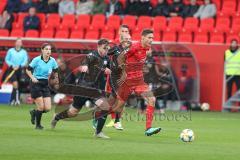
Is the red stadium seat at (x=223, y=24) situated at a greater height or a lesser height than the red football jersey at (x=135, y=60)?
greater

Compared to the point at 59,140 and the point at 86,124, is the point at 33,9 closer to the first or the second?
the point at 86,124

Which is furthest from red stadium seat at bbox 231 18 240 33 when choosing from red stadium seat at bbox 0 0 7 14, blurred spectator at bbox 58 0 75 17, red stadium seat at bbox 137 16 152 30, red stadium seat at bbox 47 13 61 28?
red stadium seat at bbox 0 0 7 14

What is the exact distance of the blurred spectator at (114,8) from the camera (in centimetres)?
3009

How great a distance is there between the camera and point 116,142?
14.8m

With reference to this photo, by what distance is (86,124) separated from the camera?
19609 millimetres

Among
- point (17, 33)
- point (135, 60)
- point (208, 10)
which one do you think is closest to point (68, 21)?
point (17, 33)

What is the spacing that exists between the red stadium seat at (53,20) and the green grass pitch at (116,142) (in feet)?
31.2

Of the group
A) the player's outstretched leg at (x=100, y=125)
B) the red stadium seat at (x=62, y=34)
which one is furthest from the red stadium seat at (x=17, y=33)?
the player's outstretched leg at (x=100, y=125)

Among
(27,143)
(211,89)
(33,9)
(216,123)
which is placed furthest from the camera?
(33,9)

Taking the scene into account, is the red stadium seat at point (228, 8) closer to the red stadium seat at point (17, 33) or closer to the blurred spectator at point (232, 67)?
the blurred spectator at point (232, 67)

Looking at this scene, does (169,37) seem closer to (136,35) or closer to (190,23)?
(190,23)

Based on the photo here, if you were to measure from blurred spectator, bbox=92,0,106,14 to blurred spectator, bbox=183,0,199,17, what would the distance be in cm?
361

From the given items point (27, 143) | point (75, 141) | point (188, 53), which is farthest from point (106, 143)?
point (188, 53)

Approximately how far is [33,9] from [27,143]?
16.6 m
